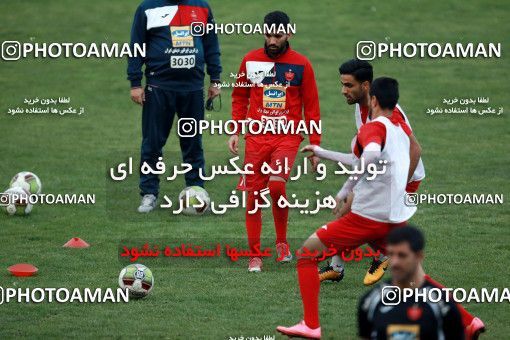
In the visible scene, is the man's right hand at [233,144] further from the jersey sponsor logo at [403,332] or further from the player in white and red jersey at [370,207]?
the jersey sponsor logo at [403,332]

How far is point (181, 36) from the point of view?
1736 centimetres

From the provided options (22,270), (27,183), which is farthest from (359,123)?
(27,183)

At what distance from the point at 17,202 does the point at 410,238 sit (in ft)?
32.1

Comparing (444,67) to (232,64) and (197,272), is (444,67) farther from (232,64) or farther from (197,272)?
(197,272)

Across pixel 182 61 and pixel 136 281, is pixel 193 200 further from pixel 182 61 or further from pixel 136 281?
pixel 136 281

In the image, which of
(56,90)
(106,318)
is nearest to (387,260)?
(106,318)

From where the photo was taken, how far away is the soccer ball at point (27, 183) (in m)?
17.7

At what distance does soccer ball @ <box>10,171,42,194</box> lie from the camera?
17734 millimetres

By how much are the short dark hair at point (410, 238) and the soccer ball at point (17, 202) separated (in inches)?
378

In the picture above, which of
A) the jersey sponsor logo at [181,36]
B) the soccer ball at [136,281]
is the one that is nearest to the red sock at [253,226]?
the soccer ball at [136,281]

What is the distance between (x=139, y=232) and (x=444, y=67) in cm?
1494

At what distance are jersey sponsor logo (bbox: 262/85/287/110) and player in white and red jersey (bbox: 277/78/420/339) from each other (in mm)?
3226

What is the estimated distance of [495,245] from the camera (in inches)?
612

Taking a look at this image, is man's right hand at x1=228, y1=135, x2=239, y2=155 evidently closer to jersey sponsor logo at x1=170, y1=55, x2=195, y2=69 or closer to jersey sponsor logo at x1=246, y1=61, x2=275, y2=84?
jersey sponsor logo at x1=246, y1=61, x2=275, y2=84
